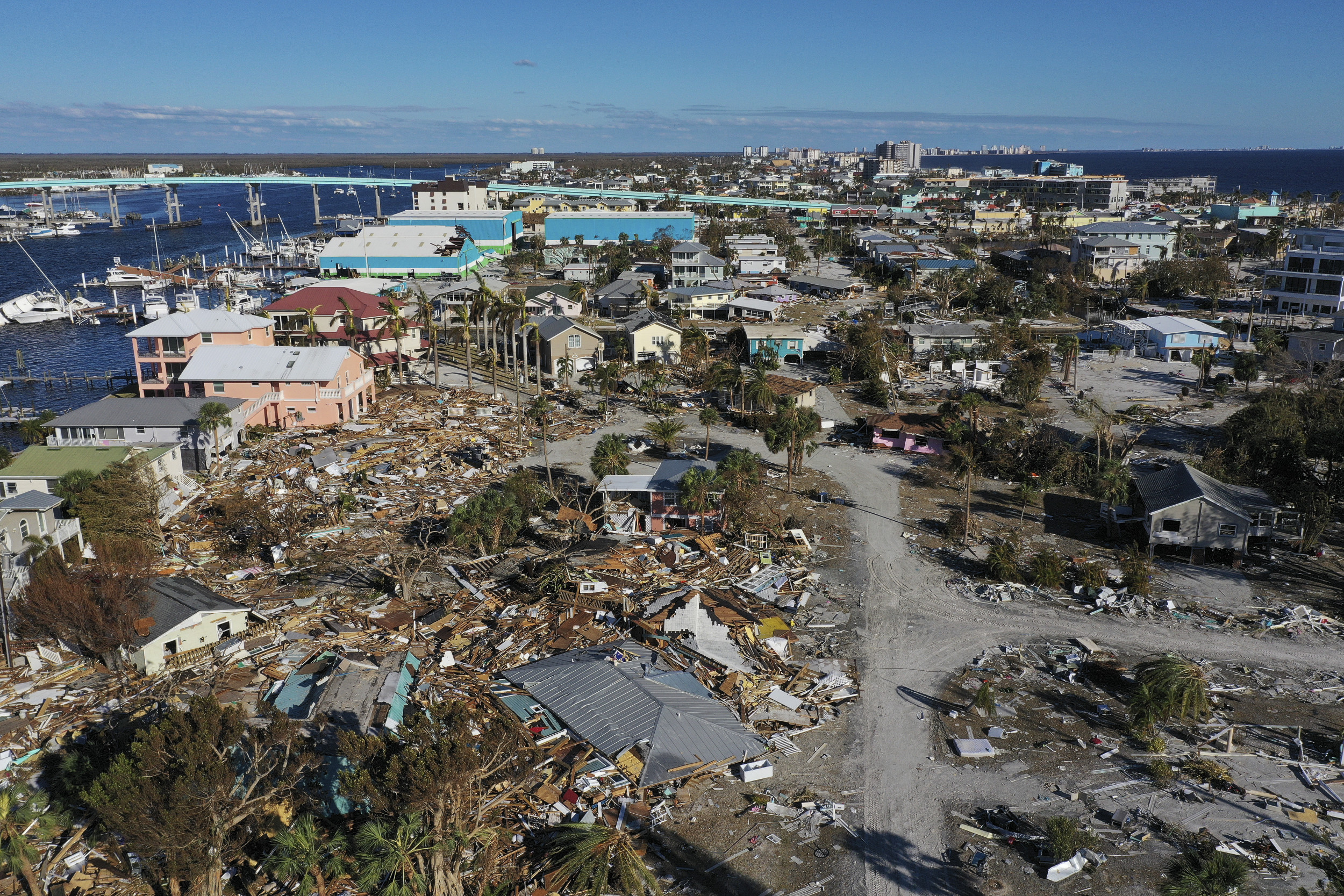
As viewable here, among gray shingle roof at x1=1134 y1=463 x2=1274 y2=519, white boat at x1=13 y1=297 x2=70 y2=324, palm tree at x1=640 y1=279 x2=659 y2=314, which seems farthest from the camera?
white boat at x1=13 y1=297 x2=70 y2=324

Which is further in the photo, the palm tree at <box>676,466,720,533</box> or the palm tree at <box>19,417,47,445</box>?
the palm tree at <box>19,417,47,445</box>

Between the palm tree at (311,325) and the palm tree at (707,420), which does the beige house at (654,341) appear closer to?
the palm tree at (707,420)

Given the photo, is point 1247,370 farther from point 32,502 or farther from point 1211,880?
point 32,502

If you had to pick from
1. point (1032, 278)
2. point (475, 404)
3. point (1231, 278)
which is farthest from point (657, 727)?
point (1231, 278)

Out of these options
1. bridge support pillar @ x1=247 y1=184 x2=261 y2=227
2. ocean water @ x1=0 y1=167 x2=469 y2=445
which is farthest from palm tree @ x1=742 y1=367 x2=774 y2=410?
bridge support pillar @ x1=247 y1=184 x2=261 y2=227

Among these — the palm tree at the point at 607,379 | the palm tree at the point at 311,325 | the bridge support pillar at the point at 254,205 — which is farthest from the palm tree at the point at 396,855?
the bridge support pillar at the point at 254,205

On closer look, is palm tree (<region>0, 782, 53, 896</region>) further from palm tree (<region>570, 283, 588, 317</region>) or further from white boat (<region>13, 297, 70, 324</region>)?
white boat (<region>13, 297, 70, 324</region>)

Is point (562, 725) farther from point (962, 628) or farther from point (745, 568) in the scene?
point (962, 628)
